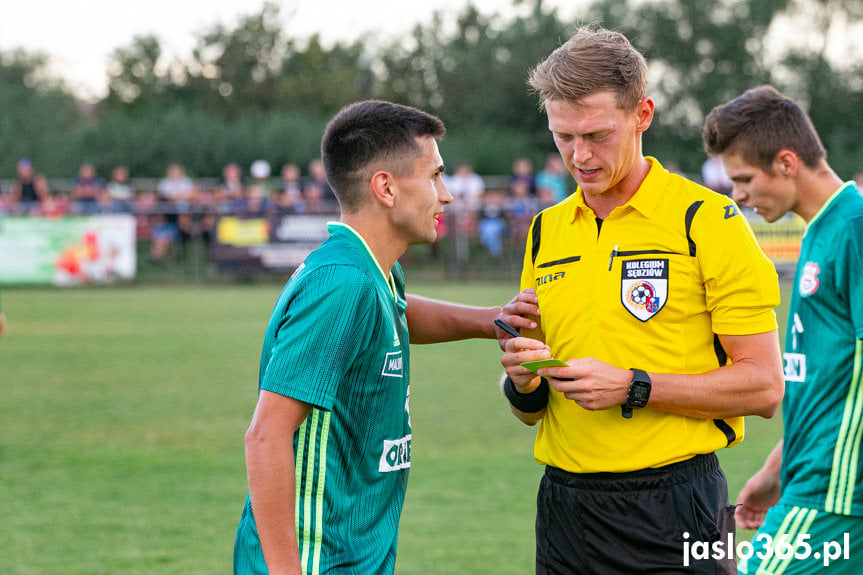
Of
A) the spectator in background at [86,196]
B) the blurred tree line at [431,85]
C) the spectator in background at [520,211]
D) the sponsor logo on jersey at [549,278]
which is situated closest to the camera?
the sponsor logo on jersey at [549,278]

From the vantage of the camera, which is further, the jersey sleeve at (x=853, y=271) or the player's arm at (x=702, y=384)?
the jersey sleeve at (x=853, y=271)

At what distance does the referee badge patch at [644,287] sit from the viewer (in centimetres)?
321

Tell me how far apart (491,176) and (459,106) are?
13493 millimetres

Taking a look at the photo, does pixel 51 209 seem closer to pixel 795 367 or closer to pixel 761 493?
pixel 761 493

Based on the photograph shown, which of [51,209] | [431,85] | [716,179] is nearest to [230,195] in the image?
[51,209]

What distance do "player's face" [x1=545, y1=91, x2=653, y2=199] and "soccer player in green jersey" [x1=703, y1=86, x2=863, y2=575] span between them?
1034mm

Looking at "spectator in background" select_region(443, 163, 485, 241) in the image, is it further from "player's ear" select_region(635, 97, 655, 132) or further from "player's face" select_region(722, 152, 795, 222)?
"player's ear" select_region(635, 97, 655, 132)

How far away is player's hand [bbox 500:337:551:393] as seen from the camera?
3117mm

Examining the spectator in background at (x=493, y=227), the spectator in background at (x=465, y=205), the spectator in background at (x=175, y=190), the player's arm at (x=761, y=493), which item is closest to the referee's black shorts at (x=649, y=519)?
the player's arm at (x=761, y=493)

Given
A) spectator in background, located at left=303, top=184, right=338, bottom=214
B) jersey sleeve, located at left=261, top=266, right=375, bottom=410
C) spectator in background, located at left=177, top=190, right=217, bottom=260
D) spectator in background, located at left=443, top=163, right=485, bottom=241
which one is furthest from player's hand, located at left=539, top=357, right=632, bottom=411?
spectator in background, located at left=177, top=190, right=217, bottom=260

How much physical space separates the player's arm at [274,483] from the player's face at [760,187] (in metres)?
2.27

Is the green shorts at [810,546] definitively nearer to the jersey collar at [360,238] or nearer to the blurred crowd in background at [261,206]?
the jersey collar at [360,238]

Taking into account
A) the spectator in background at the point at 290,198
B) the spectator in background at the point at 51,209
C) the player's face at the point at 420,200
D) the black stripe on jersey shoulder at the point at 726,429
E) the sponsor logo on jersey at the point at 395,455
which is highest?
the spectator in background at the point at 290,198

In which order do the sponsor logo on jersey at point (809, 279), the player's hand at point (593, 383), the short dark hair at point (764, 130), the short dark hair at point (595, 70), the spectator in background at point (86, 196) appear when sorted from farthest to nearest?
the spectator in background at point (86, 196)
the short dark hair at point (764, 130)
the sponsor logo on jersey at point (809, 279)
the short dark hair at point (595, 70)
the player's hand at point (593, 383)
